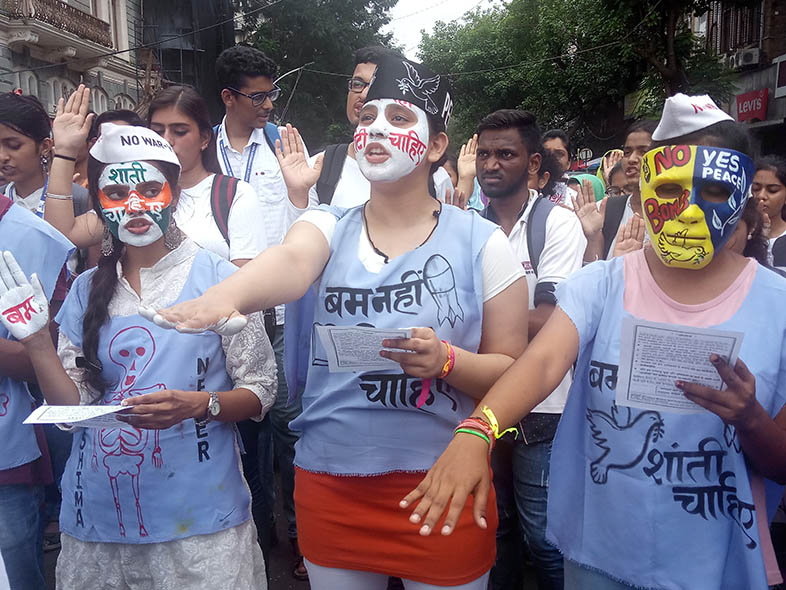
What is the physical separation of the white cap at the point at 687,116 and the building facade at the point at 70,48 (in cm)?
1681

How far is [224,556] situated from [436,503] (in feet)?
3.53

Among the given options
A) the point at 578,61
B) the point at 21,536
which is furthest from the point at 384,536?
the point at 578,61

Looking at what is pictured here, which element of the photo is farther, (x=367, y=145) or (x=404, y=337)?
(x=367, y=145)

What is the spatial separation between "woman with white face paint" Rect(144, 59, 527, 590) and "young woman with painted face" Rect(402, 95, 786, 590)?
0.71 ft

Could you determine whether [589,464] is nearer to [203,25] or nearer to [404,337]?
[404,337]

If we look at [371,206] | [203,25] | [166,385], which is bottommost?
[166,385]

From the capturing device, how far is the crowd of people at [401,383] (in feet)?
6.09

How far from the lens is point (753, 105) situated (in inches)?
671

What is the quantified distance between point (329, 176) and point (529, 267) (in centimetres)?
112

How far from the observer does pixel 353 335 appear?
181cm

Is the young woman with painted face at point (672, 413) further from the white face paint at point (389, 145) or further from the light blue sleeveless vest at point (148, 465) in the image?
the light blue sleeveless vest at point (148, 465)

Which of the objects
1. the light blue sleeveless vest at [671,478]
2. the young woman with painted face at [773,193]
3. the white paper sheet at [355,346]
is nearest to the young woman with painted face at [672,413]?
the light blue sleeveless vest at [671,478]

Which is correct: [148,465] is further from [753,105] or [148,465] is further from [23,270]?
[753,105]

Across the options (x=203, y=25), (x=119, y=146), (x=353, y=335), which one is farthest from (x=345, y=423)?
(x=203, y=25)
